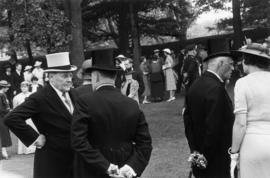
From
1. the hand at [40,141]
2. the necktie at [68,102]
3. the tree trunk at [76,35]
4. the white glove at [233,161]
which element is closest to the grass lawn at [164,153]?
the white glove at [233,161]

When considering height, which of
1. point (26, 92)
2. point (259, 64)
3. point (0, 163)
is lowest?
point (0, 163)

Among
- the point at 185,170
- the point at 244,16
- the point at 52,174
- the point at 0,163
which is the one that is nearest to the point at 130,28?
the point at 244,16

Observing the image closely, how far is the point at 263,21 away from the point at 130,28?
7.11 meters

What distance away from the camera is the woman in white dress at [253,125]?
A: 18.0 ft

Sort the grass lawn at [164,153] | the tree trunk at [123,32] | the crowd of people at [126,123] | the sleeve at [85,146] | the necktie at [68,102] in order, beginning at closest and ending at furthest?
the sleeve at [85,146], the crowd of people at [126,123], the necktie at [68,102], the grass lawn at [164,153], the tree trunk at [123,32]

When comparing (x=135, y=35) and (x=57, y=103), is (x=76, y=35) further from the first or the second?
(x=57, y=103)

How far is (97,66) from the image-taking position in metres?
5.13

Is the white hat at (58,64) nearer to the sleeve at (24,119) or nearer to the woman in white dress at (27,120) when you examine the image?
the sleeve at (24,119)

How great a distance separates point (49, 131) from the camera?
5953 mm

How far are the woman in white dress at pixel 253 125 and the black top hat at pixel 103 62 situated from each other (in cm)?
129

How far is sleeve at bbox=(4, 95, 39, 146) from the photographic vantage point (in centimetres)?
584

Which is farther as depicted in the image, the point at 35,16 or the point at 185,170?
the point at 35,16

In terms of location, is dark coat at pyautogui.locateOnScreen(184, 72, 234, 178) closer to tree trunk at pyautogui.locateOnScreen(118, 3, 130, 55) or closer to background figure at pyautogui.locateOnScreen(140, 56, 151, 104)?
background figure at pyautogui.locateOnScreen(140, 56, 151, 104)

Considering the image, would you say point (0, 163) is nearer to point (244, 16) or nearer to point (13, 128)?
point (13, 128)
